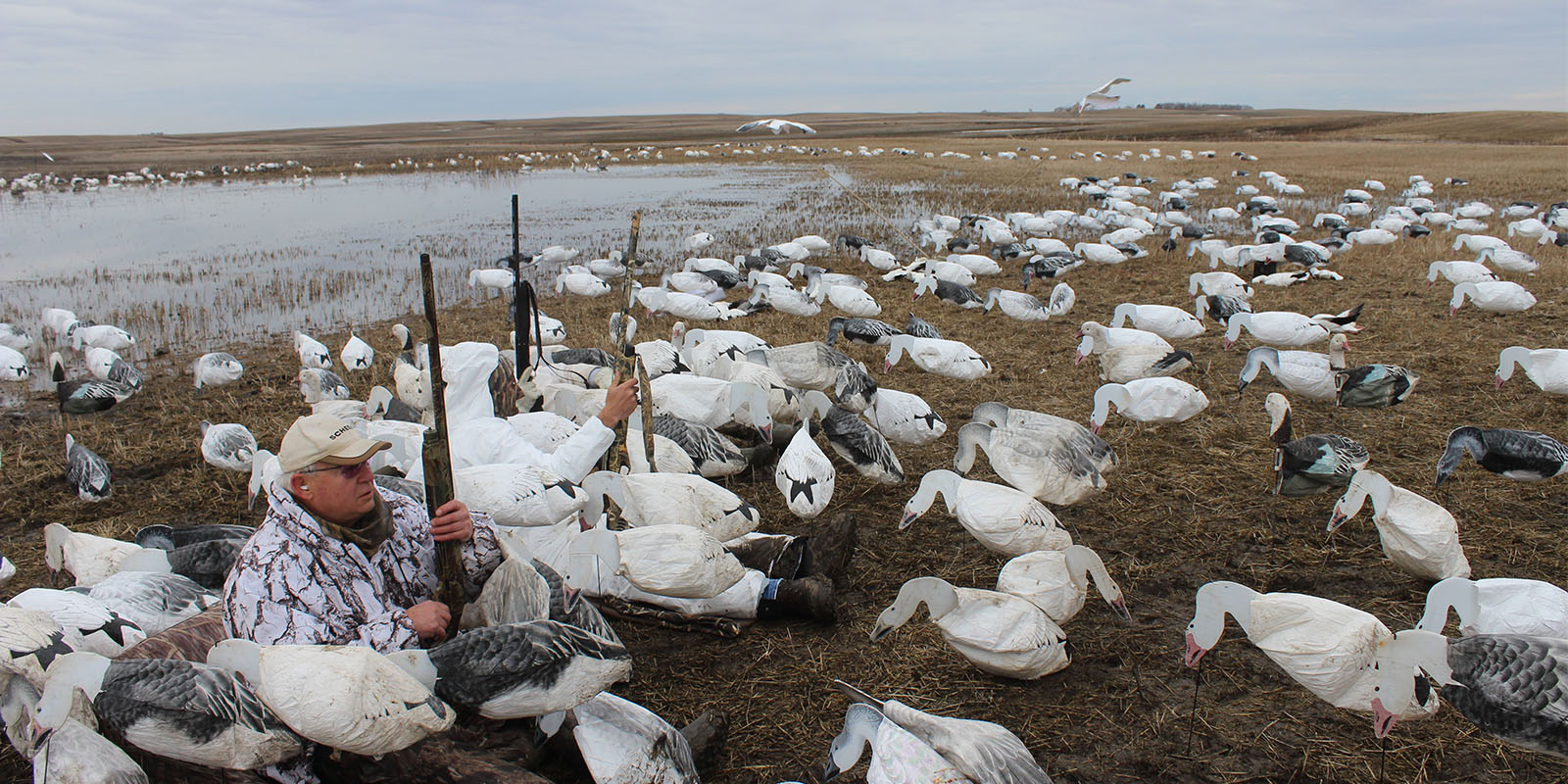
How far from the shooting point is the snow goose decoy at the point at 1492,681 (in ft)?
7.30

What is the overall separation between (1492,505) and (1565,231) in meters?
9.92

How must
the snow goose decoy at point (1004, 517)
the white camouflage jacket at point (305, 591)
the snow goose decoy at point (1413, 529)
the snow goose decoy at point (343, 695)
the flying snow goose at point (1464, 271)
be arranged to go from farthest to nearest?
the flying snow goose at point (1464, 271)
the snow goose decoy at point (1004, 517)
the snow goose decoy at point (1413, 529)
the white camouflage jacket at point (305, 591)
the snow goose decoy at point (343, 695)

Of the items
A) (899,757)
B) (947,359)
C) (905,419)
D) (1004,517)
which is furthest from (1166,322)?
(899,757)

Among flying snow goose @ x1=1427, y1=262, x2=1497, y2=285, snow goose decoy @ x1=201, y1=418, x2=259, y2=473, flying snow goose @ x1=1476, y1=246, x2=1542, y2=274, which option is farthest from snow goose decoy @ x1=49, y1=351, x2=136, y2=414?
flying snow goose @ x1=1476, y1=246, x2=1542, y2=274

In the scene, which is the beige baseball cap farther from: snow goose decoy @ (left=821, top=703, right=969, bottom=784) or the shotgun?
snow goose decoy @ (left=821, top=703, right=969, bottom=784)

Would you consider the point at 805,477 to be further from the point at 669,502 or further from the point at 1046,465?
the point at 1046,465

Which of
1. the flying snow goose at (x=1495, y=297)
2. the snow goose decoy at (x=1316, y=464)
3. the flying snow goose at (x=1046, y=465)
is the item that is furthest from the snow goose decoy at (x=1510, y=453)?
the flying snow goose at (x=1495, y=297)

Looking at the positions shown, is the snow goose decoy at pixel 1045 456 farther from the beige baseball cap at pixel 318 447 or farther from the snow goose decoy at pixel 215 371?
the snow goose decoy at pixel 215 371

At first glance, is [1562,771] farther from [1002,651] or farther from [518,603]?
[518,603]

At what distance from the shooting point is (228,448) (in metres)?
4.84

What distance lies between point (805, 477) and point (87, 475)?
3.88 meters

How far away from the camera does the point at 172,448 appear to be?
17.6ft

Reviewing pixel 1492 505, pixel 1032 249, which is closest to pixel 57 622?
pixel 1492 505

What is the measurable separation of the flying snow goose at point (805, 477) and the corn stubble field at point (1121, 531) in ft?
0.84
